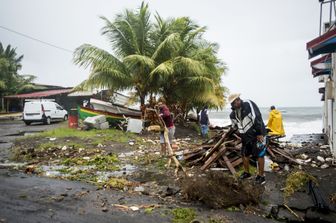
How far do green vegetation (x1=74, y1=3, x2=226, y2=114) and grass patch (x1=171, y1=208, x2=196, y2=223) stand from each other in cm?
1107

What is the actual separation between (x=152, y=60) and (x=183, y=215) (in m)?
12.5

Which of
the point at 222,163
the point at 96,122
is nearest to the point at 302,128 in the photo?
the point at 96,122

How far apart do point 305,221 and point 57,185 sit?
5.18m

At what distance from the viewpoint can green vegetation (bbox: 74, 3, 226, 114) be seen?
1634 cm

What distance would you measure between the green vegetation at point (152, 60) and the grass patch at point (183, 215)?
11071mm

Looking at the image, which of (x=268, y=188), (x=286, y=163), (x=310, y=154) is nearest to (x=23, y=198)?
(x=268, y=188)

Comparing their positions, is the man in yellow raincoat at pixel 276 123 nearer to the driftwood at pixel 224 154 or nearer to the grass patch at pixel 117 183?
the driftwood at pixel 224 154

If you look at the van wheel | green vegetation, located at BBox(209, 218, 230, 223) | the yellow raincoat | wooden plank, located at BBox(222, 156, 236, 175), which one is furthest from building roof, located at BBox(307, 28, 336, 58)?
the van wheel

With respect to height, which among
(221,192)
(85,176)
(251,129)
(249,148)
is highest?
(251,129)

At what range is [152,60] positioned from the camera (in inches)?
643

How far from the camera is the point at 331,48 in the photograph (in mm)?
6863

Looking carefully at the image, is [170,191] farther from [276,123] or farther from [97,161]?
[276,123]

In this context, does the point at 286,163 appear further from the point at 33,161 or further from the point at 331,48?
the point at 33,161

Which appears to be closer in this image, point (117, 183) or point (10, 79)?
point (117, 183)
